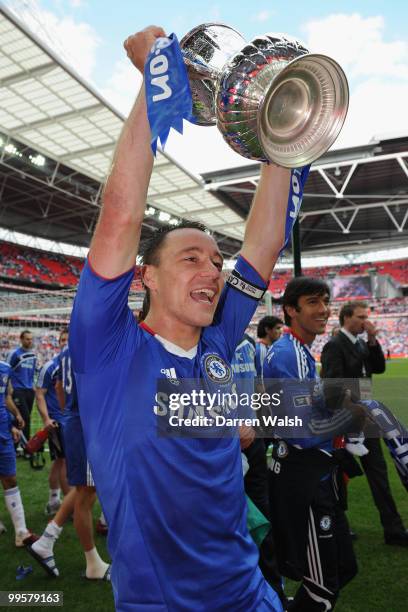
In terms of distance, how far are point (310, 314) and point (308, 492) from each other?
3.45 feet

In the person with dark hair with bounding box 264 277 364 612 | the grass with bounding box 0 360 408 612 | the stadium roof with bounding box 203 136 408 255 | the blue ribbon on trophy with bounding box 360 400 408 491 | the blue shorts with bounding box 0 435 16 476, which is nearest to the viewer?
the blue ribbon on trophy with bounding box 360 400 408 491

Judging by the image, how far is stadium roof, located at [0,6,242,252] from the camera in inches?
502

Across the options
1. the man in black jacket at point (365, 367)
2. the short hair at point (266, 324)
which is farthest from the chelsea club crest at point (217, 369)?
the short hair at point (266, 324)

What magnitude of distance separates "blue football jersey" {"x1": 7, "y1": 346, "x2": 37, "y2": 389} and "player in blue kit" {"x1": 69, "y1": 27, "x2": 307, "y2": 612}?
7.67 meters

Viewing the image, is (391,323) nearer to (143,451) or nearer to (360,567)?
(360,567)

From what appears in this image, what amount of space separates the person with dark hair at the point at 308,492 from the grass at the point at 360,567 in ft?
1.31

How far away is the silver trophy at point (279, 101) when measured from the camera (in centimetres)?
122

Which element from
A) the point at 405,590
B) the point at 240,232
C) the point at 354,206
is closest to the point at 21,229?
the point at 240,232

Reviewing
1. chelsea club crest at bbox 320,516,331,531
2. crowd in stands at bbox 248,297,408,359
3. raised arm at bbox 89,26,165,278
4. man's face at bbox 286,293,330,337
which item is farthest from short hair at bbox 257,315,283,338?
crowd in stands at bbox 248,297,408,359

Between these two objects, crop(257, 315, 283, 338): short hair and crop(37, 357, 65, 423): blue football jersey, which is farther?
crop(257, 315, 283, 338): short hair

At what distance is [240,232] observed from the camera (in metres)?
28.2

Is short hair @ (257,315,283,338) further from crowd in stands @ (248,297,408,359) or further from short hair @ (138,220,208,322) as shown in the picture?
crowd in stands @ (248,297,408,359)

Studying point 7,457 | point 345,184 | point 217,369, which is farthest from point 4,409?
point 345,184

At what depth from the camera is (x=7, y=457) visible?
4547 mm
